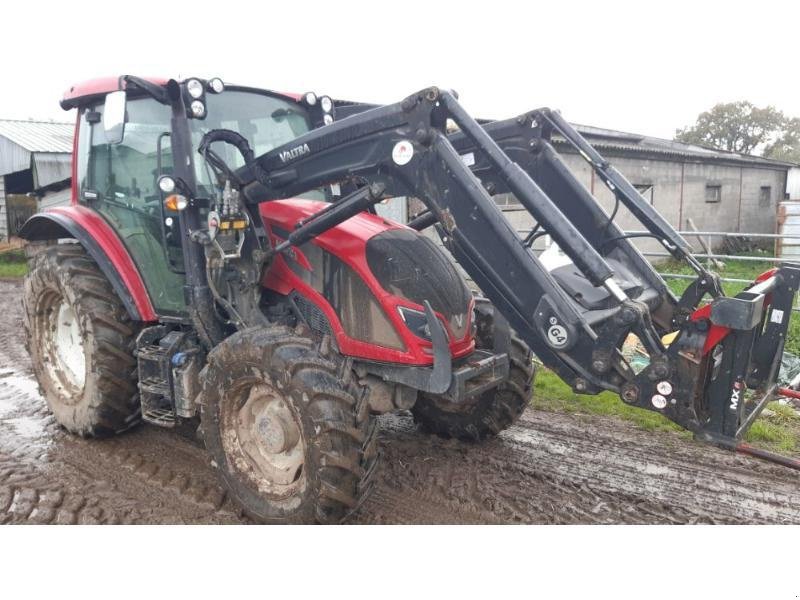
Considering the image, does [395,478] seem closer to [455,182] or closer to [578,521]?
[578,521]

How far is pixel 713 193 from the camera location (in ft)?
57.6

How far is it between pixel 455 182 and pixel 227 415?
5.70 feet

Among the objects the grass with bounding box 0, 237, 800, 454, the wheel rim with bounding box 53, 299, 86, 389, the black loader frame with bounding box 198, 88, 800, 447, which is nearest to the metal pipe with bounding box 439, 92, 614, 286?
the black loader frame with bounding box 198, 88, 800, 447

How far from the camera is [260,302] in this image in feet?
12.4

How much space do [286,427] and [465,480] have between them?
124 cm

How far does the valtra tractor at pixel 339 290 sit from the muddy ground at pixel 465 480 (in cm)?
25

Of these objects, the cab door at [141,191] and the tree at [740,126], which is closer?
the cab door at [141,191]

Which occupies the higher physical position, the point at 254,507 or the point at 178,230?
the point at 178,230

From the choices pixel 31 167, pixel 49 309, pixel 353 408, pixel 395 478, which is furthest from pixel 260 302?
pixel 31 167

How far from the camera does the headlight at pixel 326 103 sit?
14.0ft

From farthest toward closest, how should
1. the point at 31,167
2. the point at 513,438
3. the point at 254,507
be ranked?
the point at 31,167 < the point at 513,438 < the point at 254,507

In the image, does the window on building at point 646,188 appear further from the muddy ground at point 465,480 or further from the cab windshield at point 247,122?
the cab windshield at point 247,122

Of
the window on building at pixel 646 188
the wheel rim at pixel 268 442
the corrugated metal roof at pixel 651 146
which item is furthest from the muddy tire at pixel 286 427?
the window on building at pixel 646 188

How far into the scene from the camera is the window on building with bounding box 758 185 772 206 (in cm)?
1998
